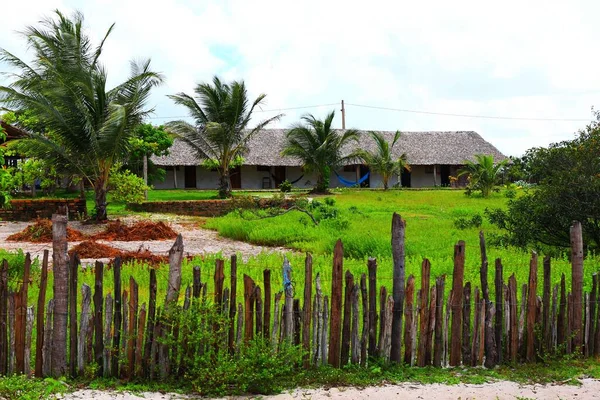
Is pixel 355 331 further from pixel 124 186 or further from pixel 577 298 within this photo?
pixel 124 186

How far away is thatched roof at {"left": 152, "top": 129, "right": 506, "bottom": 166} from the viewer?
32372 mm

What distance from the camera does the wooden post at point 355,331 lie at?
4906 millimetres

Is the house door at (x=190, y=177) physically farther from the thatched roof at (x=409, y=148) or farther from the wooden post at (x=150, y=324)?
the wooden post at (x=150, y=324)

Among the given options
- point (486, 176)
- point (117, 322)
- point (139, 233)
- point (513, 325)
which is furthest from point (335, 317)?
point (486, 176)

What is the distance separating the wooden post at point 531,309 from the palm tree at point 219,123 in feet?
65.0

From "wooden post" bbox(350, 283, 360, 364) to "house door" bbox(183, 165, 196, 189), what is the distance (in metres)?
29.2

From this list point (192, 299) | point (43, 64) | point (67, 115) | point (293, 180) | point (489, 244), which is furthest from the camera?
point (293, 180)

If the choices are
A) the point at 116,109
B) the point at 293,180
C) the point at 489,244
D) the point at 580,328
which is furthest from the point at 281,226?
the point at 293,180

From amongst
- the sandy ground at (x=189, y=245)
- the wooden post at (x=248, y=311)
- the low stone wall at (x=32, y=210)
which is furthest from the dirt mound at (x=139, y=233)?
the wooden post at (x=248, y=311)

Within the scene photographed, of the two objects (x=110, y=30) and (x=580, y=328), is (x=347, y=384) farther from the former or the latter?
(x=110, y=30)

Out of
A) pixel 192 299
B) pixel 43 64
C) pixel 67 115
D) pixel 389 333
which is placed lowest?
pixel 389 333

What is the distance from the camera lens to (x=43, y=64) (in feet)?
60.8

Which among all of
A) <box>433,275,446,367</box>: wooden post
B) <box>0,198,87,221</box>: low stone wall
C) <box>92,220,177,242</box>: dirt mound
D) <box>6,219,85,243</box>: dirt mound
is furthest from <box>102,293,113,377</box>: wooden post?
<box>0,198,87,221</box>: low stone wall

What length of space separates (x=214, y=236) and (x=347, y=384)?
1020 cm
